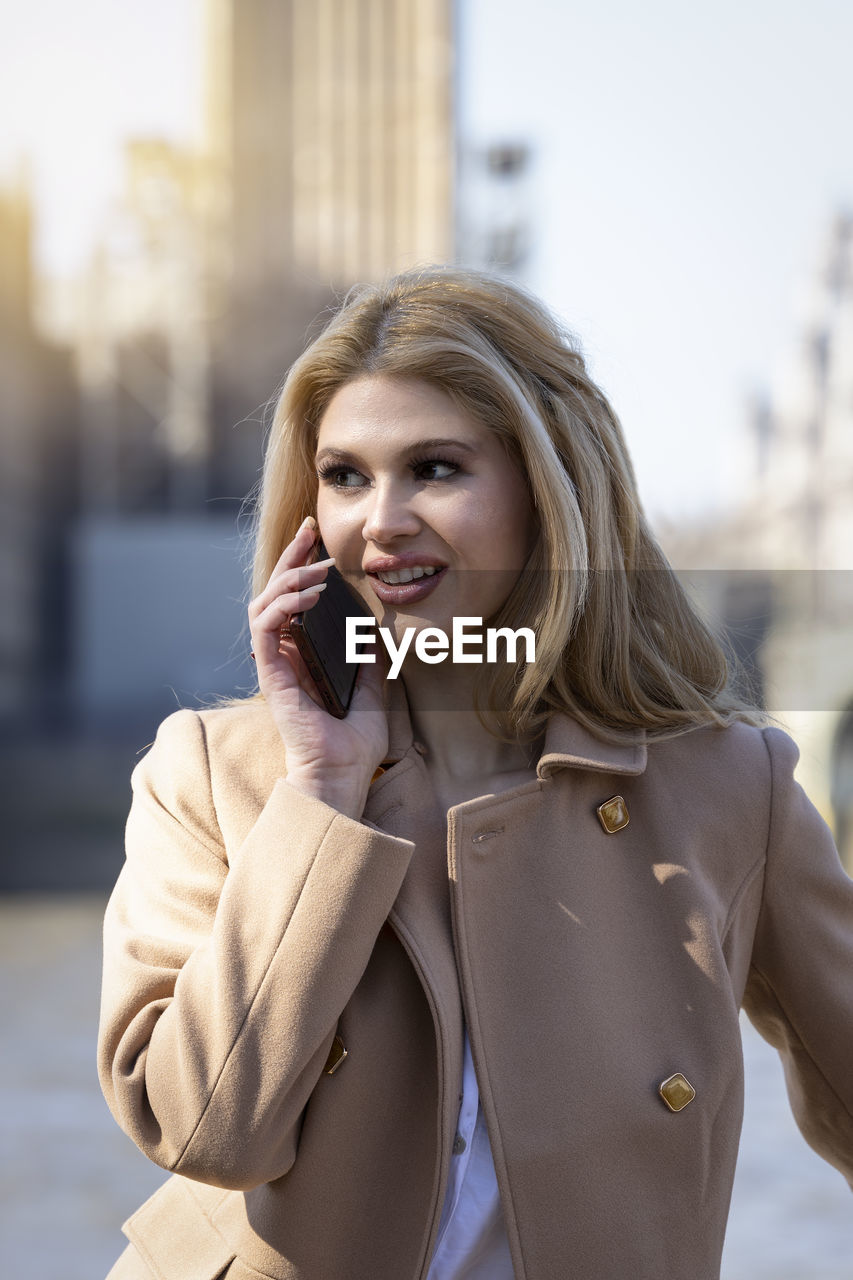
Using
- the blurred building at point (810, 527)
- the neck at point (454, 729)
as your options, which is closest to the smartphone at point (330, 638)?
the neck at point (454, 729)

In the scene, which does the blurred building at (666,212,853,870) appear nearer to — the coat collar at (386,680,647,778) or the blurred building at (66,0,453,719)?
the blurred building at (66,0,453,719)

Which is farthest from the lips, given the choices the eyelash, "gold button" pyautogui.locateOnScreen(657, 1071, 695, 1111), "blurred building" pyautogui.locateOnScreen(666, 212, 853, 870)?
"blurred building" pyautogui.locateOnScreen(666, 212, 853, 870)

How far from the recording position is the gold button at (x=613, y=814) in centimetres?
216

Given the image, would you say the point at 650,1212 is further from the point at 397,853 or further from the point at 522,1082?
the point at 397,853

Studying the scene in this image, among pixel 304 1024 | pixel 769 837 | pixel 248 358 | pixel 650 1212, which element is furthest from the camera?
pixel 248 358

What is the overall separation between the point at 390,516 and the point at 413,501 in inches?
1.7

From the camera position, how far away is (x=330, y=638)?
2.13 m

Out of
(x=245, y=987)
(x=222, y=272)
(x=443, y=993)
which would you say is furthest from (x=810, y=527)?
(x=245, y=987)

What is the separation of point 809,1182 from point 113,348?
98.0ft

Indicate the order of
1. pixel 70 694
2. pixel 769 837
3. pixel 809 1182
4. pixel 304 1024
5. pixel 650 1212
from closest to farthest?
pixel 304 1024 → pixel 650 1212 → pixel 769 837 → pixel 809 1182 → pixel 70 694

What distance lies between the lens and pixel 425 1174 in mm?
1935

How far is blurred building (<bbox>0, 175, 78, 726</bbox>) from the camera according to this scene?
3020cm

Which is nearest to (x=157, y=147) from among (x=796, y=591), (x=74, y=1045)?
(x=796, y=591)

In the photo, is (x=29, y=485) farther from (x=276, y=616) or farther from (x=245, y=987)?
(x=245, y=987)
